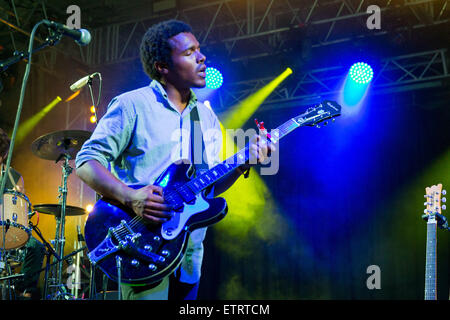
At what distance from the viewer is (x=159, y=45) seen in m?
Answer: 2.88

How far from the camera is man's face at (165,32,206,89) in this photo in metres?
2.79

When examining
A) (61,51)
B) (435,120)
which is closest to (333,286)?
(435,120)

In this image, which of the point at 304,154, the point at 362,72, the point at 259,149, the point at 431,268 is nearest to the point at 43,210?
the point at 259,149

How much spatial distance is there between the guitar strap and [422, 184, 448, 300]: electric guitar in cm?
314

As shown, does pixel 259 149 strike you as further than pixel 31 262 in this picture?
No

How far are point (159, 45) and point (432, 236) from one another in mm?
3656

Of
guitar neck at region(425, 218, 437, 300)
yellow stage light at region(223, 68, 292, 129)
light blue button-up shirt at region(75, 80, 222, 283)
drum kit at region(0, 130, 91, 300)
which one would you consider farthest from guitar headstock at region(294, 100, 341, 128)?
yellow stage light at region(223, 68, 292, 129)

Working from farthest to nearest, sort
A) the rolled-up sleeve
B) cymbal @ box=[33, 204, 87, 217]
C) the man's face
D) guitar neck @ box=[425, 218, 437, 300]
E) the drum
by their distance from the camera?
cymbal @ box=[33, 204, 87, 217]
the drum
guitar neck @ box=[425, 218, 437, 300]
the man's face
the rolled-up sleeve

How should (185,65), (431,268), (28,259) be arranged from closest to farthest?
1. (185,65)
2. (431,268)
3. (28,259)

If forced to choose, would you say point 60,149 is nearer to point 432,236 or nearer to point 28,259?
point 28,259

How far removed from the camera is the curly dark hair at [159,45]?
2.85m

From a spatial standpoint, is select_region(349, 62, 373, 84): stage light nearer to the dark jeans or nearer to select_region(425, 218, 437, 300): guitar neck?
select_region(425, 218, 437, 300): guitar neck

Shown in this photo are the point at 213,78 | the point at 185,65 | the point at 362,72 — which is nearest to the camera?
the point at 185,65
